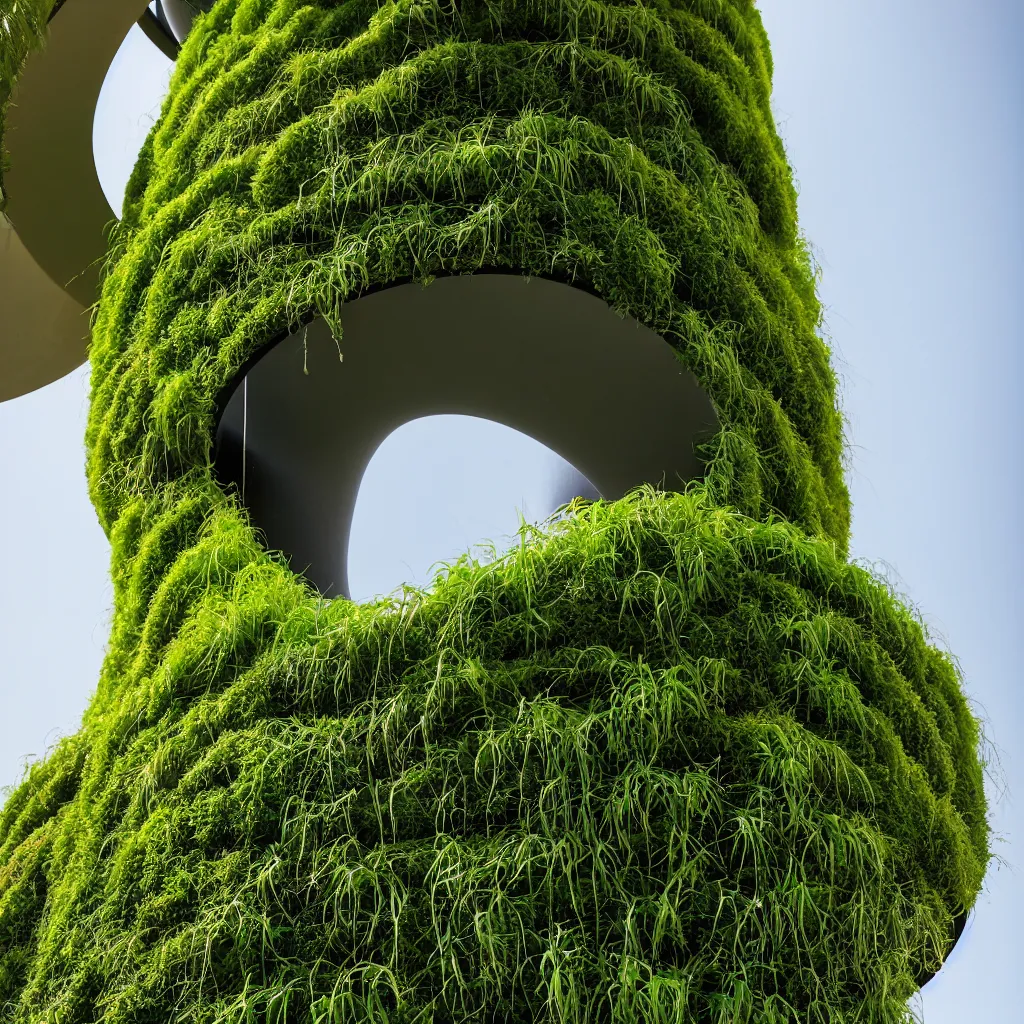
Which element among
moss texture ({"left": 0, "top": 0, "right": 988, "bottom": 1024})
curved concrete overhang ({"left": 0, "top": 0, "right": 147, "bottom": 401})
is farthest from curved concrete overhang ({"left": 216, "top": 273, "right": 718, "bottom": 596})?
curved concrete overhang ({"left": 0, "top": 0, "right": 147, "bottom": 401})

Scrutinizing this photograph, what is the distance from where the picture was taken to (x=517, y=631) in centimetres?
311

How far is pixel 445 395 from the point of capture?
4.64m

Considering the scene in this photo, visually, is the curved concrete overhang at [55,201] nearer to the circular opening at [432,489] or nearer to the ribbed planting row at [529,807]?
the circular opening at [432,489]

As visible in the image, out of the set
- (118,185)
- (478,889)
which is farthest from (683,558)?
(118,185)

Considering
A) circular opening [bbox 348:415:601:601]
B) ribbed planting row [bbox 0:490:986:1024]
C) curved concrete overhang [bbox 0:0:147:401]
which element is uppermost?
curved concrete overhang [bbox 0:0:147:401]

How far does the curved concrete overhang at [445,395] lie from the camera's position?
12.8 feet

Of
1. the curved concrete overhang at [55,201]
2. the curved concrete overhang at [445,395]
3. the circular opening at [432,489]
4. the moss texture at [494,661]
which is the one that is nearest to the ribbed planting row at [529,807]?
the moss texture at [494,661]

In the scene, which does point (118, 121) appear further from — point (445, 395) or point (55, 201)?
point (445, 395)

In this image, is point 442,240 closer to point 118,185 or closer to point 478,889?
point 478,889

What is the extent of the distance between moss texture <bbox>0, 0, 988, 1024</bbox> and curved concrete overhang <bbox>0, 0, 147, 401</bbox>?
1.49m

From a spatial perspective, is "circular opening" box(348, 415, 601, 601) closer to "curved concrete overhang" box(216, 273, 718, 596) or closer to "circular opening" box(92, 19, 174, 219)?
"curved concrete overhang" box(216, 273, 718, 596)

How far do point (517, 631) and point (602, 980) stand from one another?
3.14 ft

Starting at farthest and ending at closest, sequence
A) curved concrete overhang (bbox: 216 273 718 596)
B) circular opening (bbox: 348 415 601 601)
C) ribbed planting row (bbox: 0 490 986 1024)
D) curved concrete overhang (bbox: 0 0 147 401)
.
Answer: curved concrete overhang (bbox: 0 0 147 401)
circular opening (bbox: 348 415 601 601)
curved concrete overhang (bbox: 216 273 718 596)
ribbed planting row (bbox: 0 490 986 1024)

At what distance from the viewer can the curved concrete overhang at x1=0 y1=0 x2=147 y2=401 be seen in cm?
559
